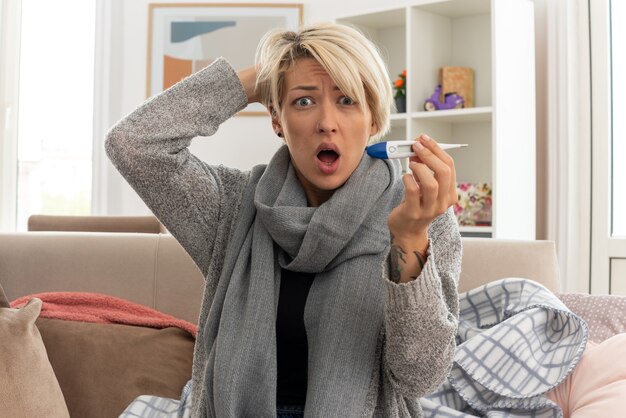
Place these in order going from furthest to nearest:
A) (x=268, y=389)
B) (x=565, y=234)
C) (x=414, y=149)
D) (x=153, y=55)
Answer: (x=153, y=55), (x=565, y=234), (x=268, y=389), (x=414, y=149)

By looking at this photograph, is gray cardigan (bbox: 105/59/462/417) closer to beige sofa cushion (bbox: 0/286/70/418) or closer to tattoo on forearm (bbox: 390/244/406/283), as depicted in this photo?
tattoo on forearm (bbox: 390/244/406/283)

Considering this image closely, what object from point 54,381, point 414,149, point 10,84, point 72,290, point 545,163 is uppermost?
point 10,84

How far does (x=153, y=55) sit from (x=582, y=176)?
8.03 ft

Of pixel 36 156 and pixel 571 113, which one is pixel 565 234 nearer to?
pixel 571 113

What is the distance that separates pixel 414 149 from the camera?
1114mm

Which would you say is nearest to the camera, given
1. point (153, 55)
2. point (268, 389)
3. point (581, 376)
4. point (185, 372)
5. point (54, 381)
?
point (268, 389)

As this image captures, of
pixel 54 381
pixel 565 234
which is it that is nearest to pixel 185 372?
pixel 54 381

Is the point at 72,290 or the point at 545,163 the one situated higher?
the point at 545,163

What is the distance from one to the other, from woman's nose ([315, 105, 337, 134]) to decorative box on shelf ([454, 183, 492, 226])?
232 centimetres

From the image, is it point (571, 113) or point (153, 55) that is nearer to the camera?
point (571, 113)

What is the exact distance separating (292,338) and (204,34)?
337 cm

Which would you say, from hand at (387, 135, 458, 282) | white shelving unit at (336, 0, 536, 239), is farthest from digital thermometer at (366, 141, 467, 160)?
white shelving unit at (336, 0, 536, 239)

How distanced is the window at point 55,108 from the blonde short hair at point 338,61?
354 centimetres

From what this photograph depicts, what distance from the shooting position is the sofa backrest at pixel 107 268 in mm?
2072
